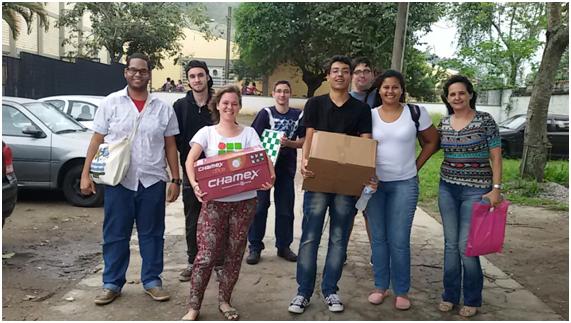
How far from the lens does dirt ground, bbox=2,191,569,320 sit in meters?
4.41

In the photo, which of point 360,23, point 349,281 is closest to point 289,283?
point 349,281

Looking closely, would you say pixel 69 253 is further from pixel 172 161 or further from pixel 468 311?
pixel 468 311

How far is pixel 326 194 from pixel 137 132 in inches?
56.3

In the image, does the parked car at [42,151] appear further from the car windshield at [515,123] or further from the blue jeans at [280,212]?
the car windshield at [515,123]

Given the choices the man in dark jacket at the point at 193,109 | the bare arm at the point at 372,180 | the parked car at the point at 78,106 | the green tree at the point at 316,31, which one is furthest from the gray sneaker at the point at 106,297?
the green tree at the point at 316,31

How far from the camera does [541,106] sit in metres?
9.87

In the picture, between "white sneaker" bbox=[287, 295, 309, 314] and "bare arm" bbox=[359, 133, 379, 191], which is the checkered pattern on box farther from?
"white sneaker" bbox=[287, 295, 309, 314]

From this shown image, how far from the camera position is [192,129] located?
438 centimetres

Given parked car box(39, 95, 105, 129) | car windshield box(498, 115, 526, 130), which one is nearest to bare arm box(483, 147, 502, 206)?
parked car box(39, 95, 105, 129)

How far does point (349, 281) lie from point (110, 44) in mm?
23020

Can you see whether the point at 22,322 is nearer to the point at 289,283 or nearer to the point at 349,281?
the point at 289,283

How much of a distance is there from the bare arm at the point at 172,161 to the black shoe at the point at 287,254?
1445mm

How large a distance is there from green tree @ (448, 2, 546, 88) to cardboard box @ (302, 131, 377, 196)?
75.3 ft

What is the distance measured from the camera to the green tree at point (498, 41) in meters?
25.7
